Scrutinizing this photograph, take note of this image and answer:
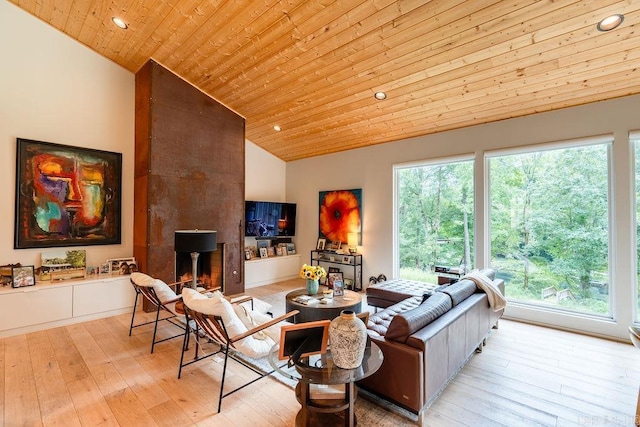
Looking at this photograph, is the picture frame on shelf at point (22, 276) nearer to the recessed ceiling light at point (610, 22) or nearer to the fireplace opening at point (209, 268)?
the fireplace opening at point (209, 268)

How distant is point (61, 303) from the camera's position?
371 centimetres

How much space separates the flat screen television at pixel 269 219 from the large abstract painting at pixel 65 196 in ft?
7.21

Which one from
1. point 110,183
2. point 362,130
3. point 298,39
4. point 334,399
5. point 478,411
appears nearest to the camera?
Answer: point 334,399

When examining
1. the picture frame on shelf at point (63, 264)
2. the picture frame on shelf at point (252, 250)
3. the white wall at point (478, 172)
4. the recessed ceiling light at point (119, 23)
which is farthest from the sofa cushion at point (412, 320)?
the recessed ceiling light at point (119, 23)

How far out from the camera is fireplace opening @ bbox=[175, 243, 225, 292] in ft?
16.1

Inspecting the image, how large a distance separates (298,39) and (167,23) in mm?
1590

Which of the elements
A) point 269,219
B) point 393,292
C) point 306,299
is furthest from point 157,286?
point 269,219

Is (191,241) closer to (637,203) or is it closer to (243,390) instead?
(243,390)

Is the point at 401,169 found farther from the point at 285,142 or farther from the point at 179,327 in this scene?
the point at 179,327

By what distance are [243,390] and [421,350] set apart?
4.99ft

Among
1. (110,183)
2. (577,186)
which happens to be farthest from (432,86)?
(110,183)

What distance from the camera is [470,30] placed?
2.83m

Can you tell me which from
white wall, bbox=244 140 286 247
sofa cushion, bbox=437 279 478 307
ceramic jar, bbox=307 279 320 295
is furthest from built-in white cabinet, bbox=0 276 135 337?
sofa cushion, bbox=437 279 478 307

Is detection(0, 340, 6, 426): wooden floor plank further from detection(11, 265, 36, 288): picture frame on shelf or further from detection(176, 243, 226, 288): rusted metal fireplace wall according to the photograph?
detection(176, 243, 226, 288): rusted metal fireplace wall
